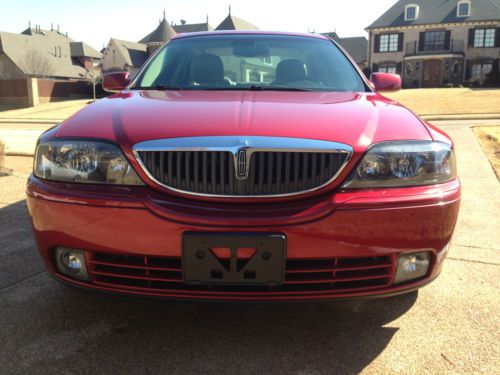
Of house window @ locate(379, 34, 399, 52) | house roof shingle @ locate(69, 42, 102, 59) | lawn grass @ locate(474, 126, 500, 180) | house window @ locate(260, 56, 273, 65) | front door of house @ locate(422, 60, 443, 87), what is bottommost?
lawn grass @ locate(474, 126, 500, 180)

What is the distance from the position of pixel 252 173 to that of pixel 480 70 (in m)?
50.0

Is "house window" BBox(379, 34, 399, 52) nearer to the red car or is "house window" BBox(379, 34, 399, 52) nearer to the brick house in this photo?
the brick house

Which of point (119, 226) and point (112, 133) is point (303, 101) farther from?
point (119, 226)

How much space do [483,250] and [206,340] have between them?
7.43ft

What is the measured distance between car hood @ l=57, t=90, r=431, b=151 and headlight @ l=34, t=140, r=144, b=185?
0.18 feet

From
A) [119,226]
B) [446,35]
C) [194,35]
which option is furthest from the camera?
[446,35]

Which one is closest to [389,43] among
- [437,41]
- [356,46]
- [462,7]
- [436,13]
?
[437,41]

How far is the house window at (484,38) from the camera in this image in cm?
4488

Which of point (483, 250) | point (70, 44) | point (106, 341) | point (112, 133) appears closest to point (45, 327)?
point (106, 341)

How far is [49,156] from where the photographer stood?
2.12 m

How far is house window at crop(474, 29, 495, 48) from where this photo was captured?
44.9m

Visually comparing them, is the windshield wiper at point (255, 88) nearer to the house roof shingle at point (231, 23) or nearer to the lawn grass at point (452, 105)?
the lawn grass at point (452, 105)

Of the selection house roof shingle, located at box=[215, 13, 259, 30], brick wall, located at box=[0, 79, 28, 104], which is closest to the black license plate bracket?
brick wall, located at box=[0, 79, 28, 104]

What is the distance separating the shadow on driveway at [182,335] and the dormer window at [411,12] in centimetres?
4940
